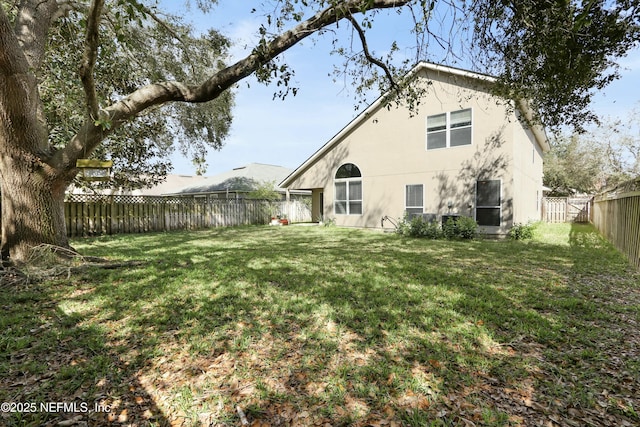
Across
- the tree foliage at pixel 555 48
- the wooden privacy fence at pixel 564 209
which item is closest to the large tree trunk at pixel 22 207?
the tree foliage at pixel 555 48

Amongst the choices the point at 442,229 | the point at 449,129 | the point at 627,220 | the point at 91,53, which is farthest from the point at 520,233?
the point at 91,53

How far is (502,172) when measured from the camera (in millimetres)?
10617

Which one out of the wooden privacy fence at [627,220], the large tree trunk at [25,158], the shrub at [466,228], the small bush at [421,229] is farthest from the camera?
the small bush at [421,229]

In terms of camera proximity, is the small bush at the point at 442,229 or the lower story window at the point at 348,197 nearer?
the small bush at the point at 442,229

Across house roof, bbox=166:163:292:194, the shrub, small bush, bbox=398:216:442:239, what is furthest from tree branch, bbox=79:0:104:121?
house roof, bbox=166:163:292:194

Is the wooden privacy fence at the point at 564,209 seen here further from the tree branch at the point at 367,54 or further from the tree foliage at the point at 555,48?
the tree branch at the point at 367,54

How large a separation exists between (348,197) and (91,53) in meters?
12.1

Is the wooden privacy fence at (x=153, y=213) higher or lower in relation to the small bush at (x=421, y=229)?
higher

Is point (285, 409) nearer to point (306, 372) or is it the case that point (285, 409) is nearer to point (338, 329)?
point (306, 372)

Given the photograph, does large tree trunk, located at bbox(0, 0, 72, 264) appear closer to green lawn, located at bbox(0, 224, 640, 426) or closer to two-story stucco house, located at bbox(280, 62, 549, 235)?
green lawn, located at bbox(0, 224, 640, 426)

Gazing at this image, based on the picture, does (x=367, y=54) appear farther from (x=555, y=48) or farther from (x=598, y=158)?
(x=598, y=158)

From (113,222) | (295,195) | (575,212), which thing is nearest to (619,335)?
(113,222)

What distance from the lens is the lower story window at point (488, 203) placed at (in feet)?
35.4

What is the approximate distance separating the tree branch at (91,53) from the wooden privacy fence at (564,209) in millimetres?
23293
